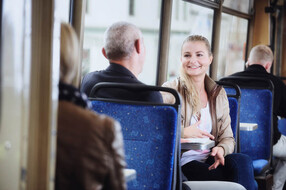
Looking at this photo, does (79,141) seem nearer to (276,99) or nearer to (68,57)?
(68,57)

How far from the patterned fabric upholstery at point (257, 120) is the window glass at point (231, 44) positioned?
250cm

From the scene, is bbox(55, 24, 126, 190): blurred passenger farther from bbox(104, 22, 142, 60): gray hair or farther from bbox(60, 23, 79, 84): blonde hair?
bbox(104, 22, 142, 60): gray hair

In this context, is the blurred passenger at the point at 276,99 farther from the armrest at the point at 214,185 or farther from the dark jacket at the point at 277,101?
the armrest at the point at 214,185

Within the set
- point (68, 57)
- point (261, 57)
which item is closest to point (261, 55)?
point (261, 57)

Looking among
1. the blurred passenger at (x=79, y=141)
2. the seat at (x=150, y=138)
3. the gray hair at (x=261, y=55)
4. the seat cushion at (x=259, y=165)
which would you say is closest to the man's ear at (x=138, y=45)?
the seat at (x=150, y=138)

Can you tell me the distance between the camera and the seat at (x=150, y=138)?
240 centimetres

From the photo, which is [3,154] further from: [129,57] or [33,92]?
[129,57]

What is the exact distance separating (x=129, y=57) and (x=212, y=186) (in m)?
0.79

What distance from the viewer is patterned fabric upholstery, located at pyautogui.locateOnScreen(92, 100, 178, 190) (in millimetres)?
2402

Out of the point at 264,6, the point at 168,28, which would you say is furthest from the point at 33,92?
the point at 264,6

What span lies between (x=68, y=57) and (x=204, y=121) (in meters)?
2.11

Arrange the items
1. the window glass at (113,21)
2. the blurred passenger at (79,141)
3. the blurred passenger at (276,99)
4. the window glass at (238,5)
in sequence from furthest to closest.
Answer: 1. the window glass at (238,5)
2. the blurred passenger at (276,99)
3. the window glass at (113,21)
4. the blurred passenger at (79,141)

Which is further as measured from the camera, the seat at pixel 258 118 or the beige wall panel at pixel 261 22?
the beige wall panel at pixel 261 22

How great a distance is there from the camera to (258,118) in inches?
174
